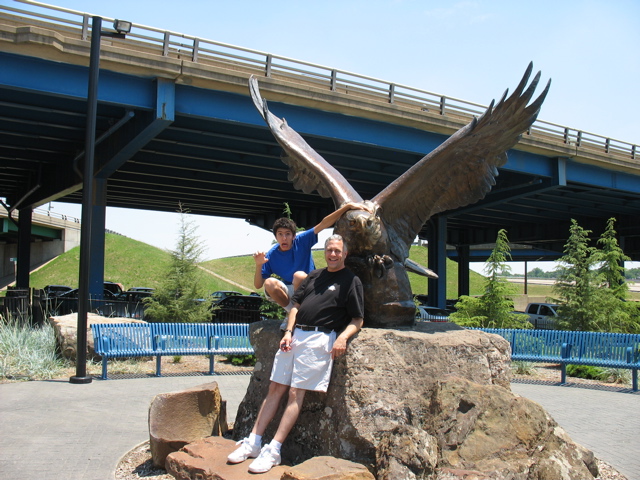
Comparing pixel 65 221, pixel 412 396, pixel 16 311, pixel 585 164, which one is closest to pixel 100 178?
pixel 16 311

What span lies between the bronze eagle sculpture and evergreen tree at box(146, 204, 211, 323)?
821 centimetres

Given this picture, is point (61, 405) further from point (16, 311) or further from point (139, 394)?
point (16, 311)

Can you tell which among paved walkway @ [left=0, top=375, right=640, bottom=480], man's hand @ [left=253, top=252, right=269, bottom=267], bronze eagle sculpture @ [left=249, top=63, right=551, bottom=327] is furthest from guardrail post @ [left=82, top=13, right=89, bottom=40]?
man's hand @ [left=253, top=252, right=269, bottom=267]

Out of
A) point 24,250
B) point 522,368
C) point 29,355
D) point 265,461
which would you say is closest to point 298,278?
point 265,461

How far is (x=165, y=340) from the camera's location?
9.71m

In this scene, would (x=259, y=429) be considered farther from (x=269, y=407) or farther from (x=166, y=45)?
(x=166, y=45)

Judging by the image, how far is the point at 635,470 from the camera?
4.83 m

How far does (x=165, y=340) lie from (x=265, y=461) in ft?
20.9

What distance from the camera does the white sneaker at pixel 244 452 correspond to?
394 centimetres

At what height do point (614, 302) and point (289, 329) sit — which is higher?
point (289, 329)

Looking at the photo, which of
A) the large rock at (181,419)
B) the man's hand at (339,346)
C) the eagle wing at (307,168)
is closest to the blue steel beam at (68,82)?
the eagle wing at (307,168)

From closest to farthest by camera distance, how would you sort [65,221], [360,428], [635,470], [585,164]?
[360,428], [635,470], [585,164], [65,221]

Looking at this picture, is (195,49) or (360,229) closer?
(360,229)

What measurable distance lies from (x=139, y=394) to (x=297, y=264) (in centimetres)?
430
